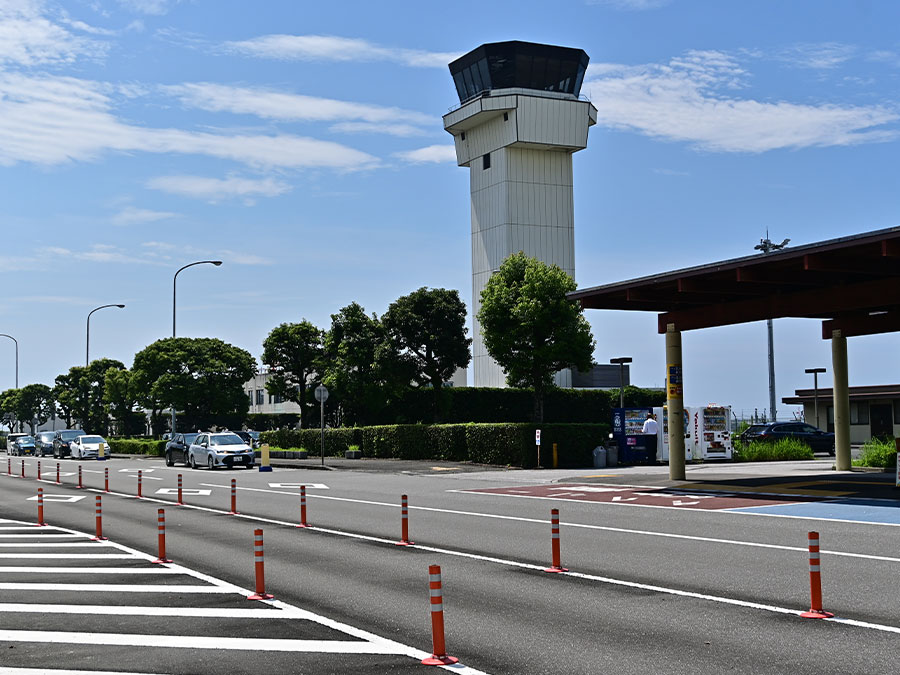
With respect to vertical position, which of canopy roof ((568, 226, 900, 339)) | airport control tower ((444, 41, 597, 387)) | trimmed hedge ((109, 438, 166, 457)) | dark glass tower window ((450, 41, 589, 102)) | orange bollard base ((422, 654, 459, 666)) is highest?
dark glass tower window ((450, 41, 589, 102))

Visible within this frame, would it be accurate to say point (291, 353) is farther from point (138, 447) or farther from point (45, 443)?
point (45, 443)

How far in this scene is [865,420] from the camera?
51781 millimetres

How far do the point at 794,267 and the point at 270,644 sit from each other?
54.1 feet

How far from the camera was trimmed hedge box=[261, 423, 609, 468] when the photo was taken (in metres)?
35.6

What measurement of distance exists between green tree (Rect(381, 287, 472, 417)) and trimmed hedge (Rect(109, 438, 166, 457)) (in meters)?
18.3

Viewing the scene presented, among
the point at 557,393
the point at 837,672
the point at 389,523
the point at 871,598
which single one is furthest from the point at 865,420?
the point at 837,672

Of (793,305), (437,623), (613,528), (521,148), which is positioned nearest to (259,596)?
(437,623)

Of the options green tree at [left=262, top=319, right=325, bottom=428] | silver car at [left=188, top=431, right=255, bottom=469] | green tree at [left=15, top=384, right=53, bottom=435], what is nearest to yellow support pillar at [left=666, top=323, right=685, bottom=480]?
silver car at [left=188, top=431, right=255, bottom=469]

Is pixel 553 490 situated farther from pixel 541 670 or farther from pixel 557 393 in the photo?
pixel 557 393

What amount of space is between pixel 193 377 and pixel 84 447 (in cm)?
971

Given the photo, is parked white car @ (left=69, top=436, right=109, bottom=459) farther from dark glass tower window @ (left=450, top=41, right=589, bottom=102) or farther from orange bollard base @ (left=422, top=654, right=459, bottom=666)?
orange bollard base @ (left=422, top=654, right=459, bottom=666)

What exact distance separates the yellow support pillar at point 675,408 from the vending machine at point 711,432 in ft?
39.1

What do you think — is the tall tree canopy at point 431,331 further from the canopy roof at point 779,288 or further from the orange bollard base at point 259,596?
the orange bollard base at point 259,596

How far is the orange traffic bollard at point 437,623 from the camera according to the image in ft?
23.3
